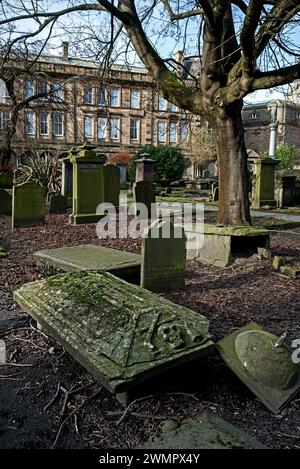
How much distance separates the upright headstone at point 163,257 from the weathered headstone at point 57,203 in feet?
31.7

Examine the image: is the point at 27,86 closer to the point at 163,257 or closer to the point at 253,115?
the point at 163,257

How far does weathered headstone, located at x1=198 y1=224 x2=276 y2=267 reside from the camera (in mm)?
6621

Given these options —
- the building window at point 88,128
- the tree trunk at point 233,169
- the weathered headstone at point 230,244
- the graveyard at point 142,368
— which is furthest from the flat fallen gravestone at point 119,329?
the building window at point 88,128

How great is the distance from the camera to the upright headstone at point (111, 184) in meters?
13.3

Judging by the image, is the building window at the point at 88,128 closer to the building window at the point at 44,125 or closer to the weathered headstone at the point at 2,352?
the building window at the point at 44,125

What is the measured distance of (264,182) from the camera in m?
15.9

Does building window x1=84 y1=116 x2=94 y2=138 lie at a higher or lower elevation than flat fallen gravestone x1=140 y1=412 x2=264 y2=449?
higher

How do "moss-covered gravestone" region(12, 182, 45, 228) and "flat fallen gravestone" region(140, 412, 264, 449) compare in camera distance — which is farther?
"moss-covered gravestone" region(12, 182, 45, 228)

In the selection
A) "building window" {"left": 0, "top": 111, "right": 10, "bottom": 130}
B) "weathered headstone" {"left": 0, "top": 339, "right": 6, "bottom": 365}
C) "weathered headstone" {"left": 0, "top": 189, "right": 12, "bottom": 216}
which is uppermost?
"building window" {"left": 0, "top": 111, "right": 10, "bottom": 130}

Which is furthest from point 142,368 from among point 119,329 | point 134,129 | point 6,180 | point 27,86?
point 134,129

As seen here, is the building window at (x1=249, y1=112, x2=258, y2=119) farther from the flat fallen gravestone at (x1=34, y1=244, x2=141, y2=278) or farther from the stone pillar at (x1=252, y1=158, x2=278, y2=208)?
the flat fallen gravestone at (x1=34, y1=244, x2=141, y2=278)

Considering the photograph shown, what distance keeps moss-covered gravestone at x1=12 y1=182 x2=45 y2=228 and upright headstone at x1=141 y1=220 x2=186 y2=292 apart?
22.8 ft

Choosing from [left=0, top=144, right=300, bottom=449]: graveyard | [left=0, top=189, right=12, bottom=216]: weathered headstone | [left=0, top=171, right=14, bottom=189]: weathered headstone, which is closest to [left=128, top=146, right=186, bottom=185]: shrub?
[left=0, top=171, right=14, bottom=189]: weathered headstone

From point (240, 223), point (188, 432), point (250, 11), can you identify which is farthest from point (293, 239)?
point (188, 432)
